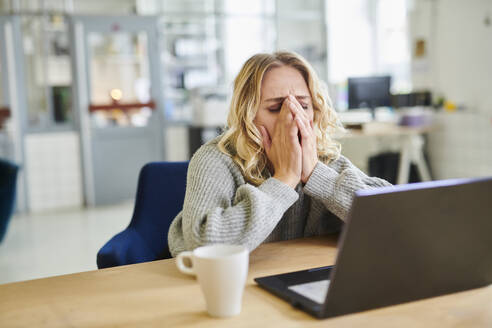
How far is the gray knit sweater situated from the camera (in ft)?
3.75

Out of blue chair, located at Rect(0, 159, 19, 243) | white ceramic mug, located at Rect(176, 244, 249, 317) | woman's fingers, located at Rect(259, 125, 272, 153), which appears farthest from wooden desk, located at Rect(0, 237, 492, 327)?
blue chair, located at Rect(0, 159, 19, 243)

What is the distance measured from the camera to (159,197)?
185cm

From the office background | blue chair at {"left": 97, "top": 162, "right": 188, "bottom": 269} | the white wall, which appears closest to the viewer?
blue chair at {"left": 97, "top": 162, "right": 188, "bottom": 269}

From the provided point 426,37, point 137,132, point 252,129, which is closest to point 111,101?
point 137,132

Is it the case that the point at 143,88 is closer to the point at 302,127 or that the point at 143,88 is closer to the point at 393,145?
the point at 393,145

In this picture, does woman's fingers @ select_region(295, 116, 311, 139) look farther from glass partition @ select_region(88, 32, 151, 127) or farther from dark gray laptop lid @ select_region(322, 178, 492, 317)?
glass partition @ select_region(88, 32, 151, 127)

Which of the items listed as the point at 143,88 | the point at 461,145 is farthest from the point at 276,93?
the point at 143,88

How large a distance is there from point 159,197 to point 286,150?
0.70 meters

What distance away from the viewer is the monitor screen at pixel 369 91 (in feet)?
17.6

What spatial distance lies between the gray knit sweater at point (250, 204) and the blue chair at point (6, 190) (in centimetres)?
288

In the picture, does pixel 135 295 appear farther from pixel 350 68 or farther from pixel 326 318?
pixel 350 68

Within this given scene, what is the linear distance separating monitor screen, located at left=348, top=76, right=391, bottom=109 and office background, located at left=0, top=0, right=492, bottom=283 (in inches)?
12.1

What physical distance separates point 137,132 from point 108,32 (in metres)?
1.18

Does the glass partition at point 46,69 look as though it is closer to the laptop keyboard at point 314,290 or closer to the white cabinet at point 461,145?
the white cabinet at point 461,145
